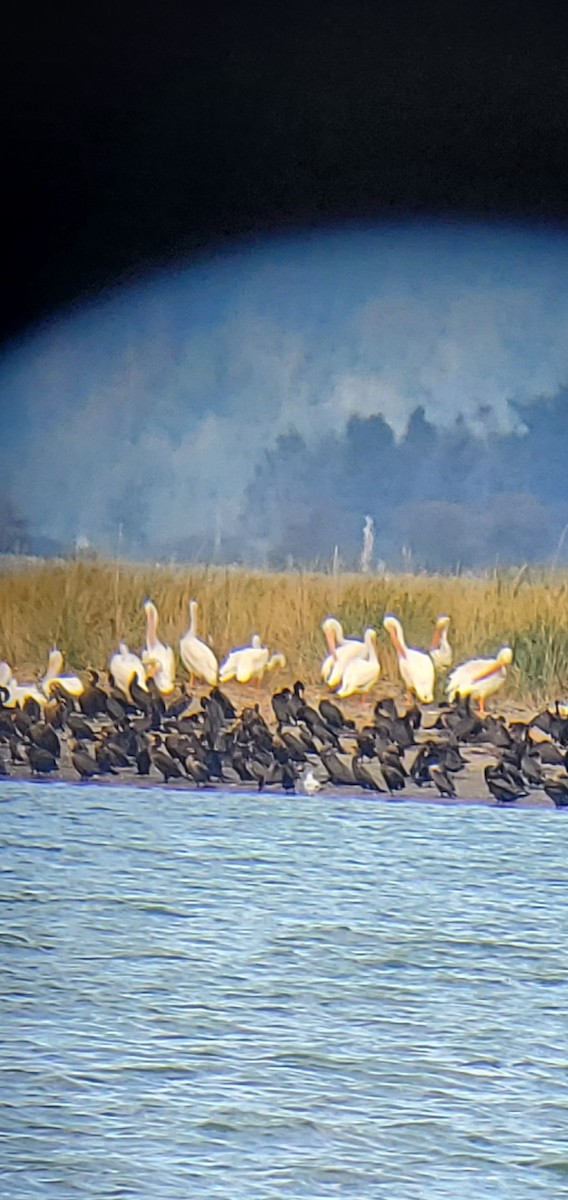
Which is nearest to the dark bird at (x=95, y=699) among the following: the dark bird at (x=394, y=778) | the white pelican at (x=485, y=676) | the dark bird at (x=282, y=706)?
the dark bird at (x=282, y=706)

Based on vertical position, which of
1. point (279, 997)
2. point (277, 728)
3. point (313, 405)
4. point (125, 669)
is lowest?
point (279, 997)

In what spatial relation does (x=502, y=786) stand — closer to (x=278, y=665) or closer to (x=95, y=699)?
(x=278, y=665)

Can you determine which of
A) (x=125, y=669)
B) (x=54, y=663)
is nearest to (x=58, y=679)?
(x=54, y=663)

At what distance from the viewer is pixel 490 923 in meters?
2.91

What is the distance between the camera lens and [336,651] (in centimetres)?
308

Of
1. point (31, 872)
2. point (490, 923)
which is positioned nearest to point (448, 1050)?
point (490, 923)

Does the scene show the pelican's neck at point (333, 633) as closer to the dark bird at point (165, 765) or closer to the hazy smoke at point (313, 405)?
the hazy smoke at point (313, 405)

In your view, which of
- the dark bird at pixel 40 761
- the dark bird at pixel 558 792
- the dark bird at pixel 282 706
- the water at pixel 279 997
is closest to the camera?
the water at pixel 279 997

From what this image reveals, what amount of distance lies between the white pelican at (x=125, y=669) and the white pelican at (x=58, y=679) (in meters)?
0.08

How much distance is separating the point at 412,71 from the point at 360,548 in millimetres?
1041

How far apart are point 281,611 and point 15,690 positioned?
0.65m

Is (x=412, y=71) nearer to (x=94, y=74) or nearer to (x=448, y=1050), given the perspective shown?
(x=94, y=74)

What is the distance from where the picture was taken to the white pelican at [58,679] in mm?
3182

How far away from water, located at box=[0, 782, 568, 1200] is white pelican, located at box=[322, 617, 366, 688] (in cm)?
28
